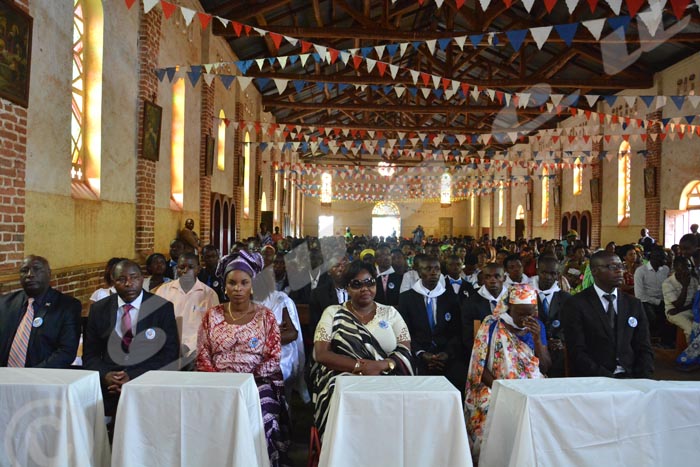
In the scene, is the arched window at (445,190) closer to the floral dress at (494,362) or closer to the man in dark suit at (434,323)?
the man in dark suit at (434,323)

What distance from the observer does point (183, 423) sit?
102 inches

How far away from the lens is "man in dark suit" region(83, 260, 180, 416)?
11.8 ft

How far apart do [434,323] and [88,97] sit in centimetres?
524

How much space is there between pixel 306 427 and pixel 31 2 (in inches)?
183

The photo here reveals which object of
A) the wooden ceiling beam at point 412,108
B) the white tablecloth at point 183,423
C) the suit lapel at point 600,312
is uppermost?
the wooden ceiling beam at point 412,108

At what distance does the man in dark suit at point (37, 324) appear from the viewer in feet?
11.5

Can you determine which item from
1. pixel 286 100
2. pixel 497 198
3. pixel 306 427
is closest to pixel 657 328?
pixel 306 427

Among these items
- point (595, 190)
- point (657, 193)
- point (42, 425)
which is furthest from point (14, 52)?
point (595, 190)

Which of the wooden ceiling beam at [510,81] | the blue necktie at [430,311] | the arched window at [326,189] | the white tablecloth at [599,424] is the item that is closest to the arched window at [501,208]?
the arched window at [326,189]

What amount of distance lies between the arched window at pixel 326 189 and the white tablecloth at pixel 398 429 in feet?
110

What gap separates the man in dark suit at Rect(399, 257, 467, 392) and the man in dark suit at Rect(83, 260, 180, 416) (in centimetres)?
195

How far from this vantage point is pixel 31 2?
204 inches

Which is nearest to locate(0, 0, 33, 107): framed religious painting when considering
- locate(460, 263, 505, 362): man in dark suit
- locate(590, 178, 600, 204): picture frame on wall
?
locate(460, 263, 505, 362): man in dark suit

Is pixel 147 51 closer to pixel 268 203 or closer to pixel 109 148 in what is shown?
pixel 109 148
